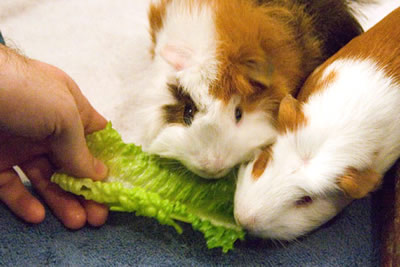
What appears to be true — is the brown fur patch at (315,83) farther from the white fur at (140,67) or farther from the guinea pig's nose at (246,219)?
the guinea pig's nose at (246,219)

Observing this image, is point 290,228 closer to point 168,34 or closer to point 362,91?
point 362,91

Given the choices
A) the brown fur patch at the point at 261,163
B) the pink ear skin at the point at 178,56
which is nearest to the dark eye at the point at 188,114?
the pink ear skin at the point at 178,56

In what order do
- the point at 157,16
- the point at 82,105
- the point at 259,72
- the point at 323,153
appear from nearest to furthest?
the point at 323,153, the point at 259,72, the point at 82,105, the point at 157,16

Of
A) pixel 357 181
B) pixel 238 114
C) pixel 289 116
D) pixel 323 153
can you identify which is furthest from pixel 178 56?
pixel 357 181

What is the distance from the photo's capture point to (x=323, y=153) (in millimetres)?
1001

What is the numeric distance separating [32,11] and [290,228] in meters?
1.95

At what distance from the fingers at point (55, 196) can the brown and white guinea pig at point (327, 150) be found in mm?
484

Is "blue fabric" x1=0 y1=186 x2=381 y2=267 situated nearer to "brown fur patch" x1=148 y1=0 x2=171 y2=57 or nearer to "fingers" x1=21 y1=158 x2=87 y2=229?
"fingers" x1=21 y1=158 x2=87 y2=229

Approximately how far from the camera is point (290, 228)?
3.47 feet

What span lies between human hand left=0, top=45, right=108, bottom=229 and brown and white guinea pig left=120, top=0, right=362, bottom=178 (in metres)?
0.23

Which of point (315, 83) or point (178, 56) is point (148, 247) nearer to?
point (178, 56)

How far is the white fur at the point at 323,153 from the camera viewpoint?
100cm

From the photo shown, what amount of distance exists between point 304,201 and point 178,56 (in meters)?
0.56

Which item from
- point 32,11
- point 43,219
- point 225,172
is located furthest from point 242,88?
point 32,11
